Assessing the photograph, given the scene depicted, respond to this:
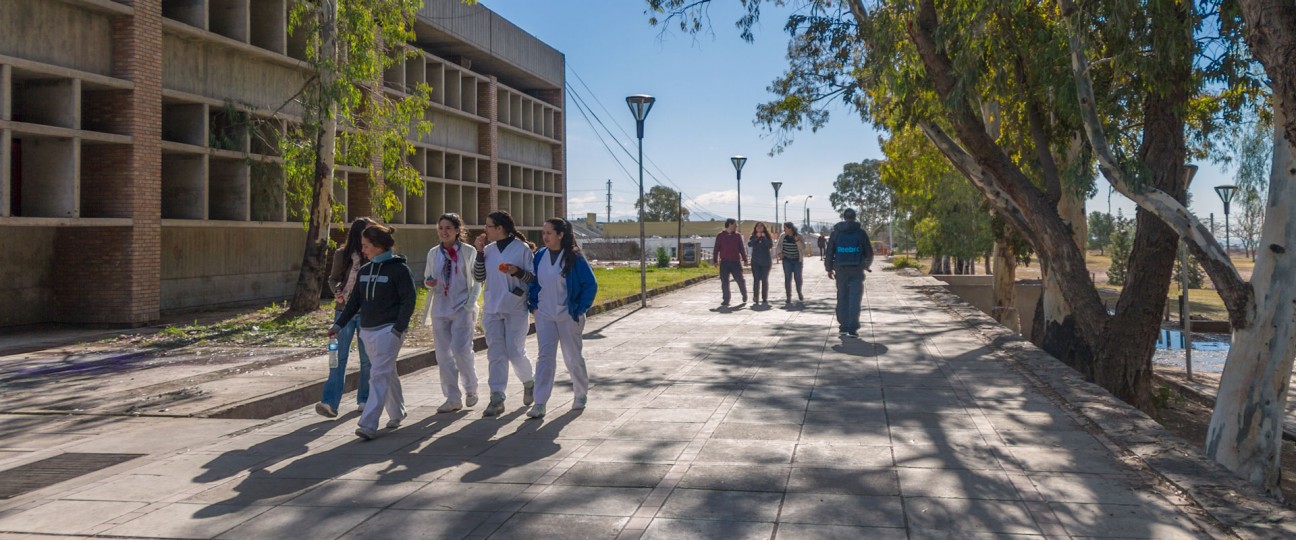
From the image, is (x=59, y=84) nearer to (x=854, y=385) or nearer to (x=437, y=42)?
(x=854, y=385)

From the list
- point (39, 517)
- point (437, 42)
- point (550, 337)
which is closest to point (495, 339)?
point (550, 337)

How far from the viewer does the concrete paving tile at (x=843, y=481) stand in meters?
5.45

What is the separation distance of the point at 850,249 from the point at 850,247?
0.03 meters

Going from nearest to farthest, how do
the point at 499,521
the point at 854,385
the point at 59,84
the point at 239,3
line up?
1. the point at 499,521
2. the point at 854,385
3. the point at 59,84
4. the point at 239,3

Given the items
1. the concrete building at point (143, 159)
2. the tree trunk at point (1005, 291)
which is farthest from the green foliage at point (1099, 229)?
the concrete building at point (143, 159)

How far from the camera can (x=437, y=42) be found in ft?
95.7

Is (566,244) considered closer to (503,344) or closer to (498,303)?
(498,303)

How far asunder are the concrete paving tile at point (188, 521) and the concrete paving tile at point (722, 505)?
208 centimetres

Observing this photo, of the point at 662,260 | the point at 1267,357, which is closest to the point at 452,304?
the point at 1267,357

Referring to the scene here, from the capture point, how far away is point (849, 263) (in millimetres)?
13469

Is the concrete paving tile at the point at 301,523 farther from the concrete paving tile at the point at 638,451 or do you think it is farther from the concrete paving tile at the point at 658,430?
the concrete paving tile at the point at 658,430

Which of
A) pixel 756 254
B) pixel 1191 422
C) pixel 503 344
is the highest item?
pixel 756 254

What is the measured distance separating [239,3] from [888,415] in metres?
15.4

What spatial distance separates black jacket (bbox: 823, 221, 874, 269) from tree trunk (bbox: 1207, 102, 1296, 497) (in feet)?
17.5
